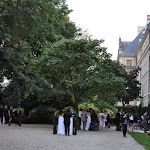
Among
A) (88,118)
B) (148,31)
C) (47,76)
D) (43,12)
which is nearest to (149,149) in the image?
(43,12)

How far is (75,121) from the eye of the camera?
19031 millimetres

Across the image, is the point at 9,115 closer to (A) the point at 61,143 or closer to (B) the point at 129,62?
(A) the point at 61,143

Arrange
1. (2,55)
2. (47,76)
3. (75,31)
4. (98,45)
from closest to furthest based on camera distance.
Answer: (2,55), (98,45), (47,76), (75,31)

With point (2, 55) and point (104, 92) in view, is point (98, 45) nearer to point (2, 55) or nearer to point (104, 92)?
point (104, 92)

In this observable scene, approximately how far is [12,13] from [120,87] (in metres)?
15.7

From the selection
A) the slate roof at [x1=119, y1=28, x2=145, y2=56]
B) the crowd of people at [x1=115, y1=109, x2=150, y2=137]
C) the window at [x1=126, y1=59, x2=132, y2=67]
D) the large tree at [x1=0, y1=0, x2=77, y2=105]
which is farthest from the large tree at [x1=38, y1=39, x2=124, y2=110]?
the slate roof at [x1=119, y1=28, x2=145, y2=56]

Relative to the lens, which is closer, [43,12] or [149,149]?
[43,12]

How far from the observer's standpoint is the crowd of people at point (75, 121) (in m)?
18.2

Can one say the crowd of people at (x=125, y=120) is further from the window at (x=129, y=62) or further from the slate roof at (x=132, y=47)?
the slate roof at (x=132, y=47)

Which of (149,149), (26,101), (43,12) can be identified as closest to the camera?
(43,12)

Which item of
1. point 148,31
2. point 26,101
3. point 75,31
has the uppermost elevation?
point 148,31

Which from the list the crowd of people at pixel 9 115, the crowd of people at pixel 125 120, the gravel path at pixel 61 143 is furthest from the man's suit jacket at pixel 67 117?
the crowd of people at pixel 9 115

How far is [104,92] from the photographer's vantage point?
80.4 ft

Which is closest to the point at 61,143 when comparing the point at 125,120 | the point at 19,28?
the point at 19,28
